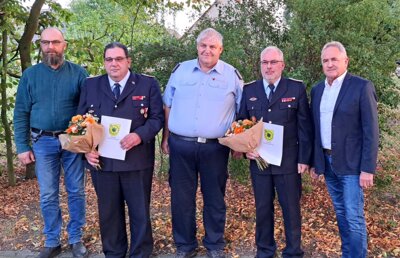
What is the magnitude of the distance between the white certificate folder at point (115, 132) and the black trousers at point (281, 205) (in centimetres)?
126

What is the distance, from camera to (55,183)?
4.31m

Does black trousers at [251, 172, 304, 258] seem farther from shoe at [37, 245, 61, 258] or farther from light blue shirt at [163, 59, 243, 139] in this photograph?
shoe at [37, 245, 61, 258]

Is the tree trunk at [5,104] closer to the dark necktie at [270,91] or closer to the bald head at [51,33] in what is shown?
the bald head at [51,33]

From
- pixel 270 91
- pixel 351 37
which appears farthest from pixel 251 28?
pixel 270 91

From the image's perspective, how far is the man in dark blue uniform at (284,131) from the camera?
12.5 feet

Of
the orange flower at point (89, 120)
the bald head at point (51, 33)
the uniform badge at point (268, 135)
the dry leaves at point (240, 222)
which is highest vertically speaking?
the bald head at point (51, 33)

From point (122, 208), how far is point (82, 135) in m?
0.92

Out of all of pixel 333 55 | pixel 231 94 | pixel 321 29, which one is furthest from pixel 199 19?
pixel 333 55

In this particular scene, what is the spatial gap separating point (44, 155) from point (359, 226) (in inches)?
120

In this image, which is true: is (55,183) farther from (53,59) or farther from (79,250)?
(53,59)

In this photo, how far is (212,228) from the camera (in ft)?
14.1

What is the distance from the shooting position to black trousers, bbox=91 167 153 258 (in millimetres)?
4004

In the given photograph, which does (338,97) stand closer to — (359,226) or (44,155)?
(359,226)

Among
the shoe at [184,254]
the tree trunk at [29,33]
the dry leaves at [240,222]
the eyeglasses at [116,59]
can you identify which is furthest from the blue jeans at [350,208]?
the tree trunk at [29,33]
